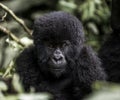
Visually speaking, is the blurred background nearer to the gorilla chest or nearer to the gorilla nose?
the gorilla chest

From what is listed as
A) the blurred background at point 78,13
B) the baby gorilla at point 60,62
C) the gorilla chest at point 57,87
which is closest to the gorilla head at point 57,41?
the baby gorilla at point 60,62

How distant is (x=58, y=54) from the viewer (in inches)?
142

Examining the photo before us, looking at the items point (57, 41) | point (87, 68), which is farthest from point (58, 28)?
point (87, 68)

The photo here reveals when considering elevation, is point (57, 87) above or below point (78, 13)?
below

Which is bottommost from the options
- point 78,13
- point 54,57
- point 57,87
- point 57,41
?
point 57,87

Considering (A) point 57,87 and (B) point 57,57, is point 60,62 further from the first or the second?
(A) point 57,87

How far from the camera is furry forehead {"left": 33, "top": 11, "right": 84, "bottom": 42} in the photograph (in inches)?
144

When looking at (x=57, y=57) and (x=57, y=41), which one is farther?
(x=57, y=41)

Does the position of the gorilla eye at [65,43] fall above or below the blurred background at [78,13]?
below

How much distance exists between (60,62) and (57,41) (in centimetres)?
21

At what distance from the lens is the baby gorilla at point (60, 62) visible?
3674mm

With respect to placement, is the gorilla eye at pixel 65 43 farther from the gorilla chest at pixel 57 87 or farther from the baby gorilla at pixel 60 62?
the gorilla chest at pixel 57 87

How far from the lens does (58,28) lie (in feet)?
12.0

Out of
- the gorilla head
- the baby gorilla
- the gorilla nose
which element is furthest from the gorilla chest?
the gorilla nose
